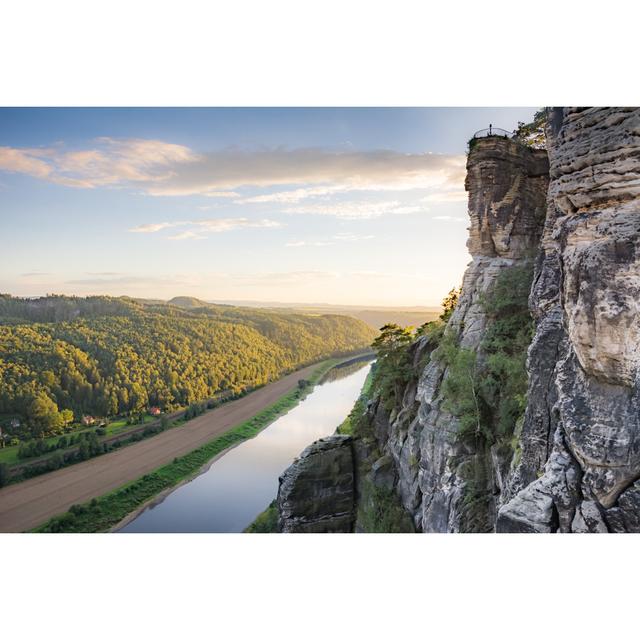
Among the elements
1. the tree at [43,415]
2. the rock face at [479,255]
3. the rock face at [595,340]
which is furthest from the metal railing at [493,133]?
the tree at [43,415]

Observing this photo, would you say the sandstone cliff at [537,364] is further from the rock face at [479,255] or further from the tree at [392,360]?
the tree at [392,360]

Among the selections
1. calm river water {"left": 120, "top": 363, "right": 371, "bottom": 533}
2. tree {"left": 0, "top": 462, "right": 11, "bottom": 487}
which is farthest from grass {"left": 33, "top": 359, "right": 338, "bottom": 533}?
tree {"left": 0, "top": 462, "right": 11, "bottom": 487}

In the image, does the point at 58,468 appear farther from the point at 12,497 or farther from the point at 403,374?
the point at 403,374

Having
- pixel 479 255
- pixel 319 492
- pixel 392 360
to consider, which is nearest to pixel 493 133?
pixel 479 255

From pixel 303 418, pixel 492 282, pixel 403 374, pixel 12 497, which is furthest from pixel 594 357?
pixel 303 418

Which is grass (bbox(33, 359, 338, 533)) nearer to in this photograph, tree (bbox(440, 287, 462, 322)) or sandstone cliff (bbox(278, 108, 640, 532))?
sandstone cliff (bbox(278, 108, 640, 532))
